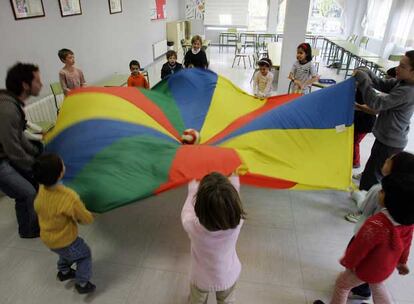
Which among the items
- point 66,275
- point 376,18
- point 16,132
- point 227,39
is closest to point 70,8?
point 16,132

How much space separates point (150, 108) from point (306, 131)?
128cm

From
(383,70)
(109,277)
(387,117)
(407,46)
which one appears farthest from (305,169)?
(407,46)

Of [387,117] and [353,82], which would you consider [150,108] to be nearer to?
[353,82]

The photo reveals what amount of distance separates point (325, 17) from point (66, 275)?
12.0 metres

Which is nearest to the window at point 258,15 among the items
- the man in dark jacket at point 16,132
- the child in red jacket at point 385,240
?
the man in dark jacket at point 16,132

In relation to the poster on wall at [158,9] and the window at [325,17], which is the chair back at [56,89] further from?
the window at [325,17]

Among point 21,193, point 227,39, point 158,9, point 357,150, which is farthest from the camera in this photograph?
point 227,39

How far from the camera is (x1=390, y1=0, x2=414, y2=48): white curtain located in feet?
23.6

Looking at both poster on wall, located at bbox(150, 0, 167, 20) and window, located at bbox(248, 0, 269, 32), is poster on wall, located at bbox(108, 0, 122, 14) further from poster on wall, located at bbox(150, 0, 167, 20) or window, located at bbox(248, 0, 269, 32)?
window, located at bbox(248, 0, 269, 32)

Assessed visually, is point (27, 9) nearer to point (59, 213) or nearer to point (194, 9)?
point (59, 213)

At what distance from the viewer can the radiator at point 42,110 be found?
334 cm

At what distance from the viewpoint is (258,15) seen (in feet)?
35.9

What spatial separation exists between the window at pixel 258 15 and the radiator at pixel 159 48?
13.3ft

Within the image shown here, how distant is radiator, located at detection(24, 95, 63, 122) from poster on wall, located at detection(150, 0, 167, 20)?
16.1 feet
